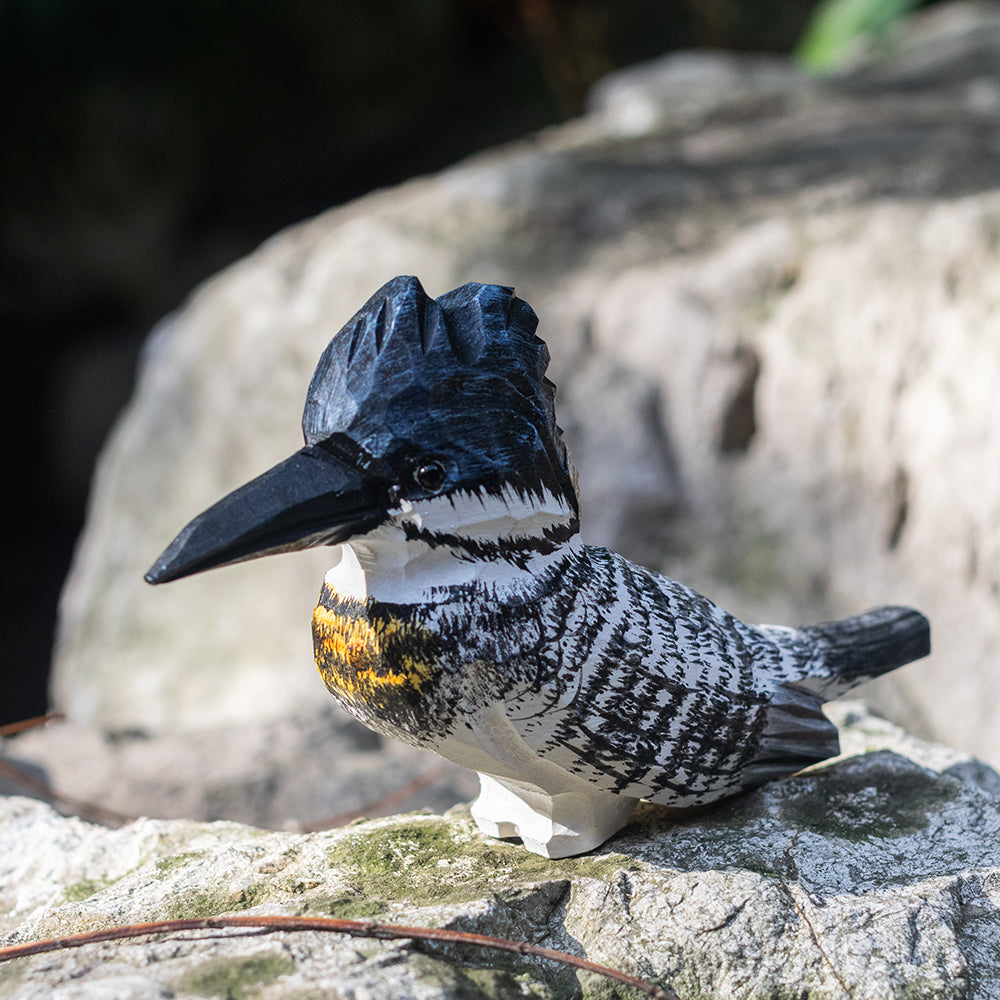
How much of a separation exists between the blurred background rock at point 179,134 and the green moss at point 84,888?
3.97m

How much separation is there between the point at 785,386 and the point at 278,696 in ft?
5.44

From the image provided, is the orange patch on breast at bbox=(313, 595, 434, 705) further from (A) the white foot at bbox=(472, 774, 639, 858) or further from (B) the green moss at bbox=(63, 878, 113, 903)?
(B) the green moss at bbox=(63, 878, 113, 903)

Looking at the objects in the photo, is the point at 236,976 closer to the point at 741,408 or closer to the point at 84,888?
the point at 84,888

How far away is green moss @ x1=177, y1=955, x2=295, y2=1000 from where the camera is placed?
106cm

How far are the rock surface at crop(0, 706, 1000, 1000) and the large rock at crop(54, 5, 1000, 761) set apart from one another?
3.50 ft

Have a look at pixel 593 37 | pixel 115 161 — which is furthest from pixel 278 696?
pixel 593 37

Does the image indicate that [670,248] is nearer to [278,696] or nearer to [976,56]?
[278,696]

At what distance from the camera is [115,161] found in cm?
603

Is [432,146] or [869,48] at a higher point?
[432,146]

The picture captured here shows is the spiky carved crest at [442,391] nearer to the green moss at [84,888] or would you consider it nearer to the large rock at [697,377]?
the green moss at [84,888]

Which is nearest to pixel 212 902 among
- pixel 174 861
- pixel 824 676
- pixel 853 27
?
pixel 174 861

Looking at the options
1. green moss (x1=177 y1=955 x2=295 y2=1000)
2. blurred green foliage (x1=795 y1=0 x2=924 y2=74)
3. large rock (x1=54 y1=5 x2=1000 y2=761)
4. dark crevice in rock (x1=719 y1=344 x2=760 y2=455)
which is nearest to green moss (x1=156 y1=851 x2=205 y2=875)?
green moss (x1=177 y1=955 x2=295 y2=1000)

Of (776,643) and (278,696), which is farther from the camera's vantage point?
(278,696)

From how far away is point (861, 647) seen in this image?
1552 mm
